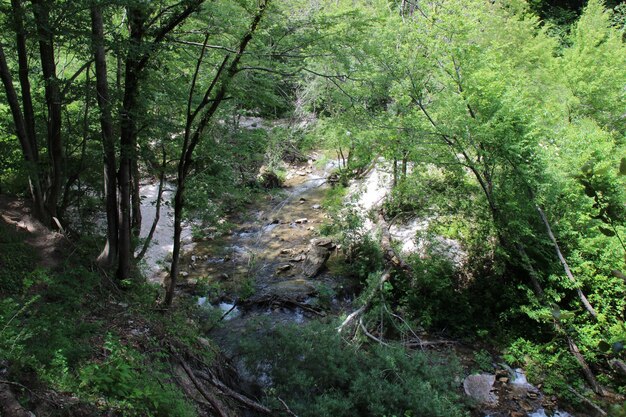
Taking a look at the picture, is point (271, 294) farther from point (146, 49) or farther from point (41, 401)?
point (41, 401)

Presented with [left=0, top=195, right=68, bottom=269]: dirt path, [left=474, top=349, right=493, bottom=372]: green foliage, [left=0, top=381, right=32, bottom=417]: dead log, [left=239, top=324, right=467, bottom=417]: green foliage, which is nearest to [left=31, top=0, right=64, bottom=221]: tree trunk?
[left=0, top=195, right=68, bottom=269]: dirt path

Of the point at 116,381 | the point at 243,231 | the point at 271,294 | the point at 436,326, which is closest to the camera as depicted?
the point at 116,381

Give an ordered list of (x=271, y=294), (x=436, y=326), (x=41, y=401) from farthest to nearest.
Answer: (x=271, y=294) → (x=436, y=326) → (x=41, y=401)

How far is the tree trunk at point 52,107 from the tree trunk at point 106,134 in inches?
19.4

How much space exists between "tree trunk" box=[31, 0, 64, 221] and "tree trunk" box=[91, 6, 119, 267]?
19.4 inches

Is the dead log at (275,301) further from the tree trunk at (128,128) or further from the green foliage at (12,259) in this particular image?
the green foliage at (12,259)

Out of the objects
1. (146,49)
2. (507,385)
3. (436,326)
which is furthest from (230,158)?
(507,385)

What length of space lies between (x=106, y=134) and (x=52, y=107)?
1145mm

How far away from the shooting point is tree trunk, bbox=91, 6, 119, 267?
496cm

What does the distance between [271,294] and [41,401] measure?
6232 millimetres

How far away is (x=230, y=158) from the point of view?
7219 millimetres

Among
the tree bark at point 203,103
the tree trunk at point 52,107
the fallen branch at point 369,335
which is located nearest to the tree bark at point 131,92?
the tree bark at point 203,103

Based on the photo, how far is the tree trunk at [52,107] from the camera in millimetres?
4887

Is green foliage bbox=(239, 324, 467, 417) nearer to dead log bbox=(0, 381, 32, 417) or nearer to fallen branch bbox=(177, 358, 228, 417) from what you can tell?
fallen branch bbox=(177, 358, 228, 417)
